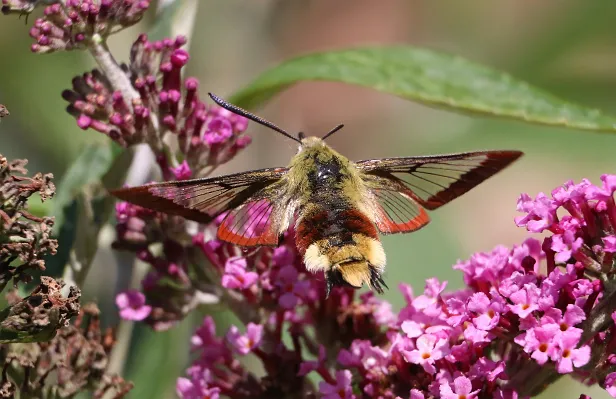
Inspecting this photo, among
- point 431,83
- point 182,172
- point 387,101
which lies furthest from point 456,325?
point 387,101

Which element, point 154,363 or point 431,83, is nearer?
point 431,83

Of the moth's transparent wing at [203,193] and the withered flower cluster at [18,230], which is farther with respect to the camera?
the moth's transparent wing at [203,193]

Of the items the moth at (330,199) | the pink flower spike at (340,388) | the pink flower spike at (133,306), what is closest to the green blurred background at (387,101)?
the pink flower spike at (133,306)

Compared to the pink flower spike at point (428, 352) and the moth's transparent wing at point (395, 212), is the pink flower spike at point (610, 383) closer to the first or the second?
the pink flower spike at point (428, 352)

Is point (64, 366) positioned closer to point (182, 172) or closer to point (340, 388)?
point (182, 172)

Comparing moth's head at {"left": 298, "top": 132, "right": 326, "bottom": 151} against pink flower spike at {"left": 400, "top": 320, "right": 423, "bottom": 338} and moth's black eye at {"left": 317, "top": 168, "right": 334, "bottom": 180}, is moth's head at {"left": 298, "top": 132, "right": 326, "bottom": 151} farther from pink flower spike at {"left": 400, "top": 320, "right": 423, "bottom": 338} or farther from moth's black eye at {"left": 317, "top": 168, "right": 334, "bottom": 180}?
pink flower spike at {"left": 400, "top": 320, "right": 423, "bottom": 338}
